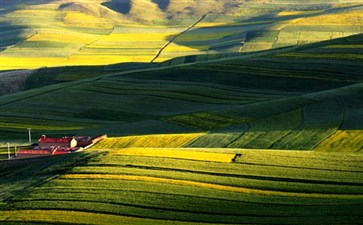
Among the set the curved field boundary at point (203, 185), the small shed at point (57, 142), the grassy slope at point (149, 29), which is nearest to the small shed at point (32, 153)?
the small shed at point (57, 142)

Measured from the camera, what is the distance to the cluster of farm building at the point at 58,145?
4719 centimetres

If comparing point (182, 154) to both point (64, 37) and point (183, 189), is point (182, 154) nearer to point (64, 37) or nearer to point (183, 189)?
point (183, 189)

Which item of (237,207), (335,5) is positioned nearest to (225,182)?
(237,207)

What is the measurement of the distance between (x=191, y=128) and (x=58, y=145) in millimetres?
11030

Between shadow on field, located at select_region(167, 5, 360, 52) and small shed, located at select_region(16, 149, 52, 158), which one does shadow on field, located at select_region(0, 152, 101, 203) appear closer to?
small shed, located at select_region(16, 149, 52, 158)

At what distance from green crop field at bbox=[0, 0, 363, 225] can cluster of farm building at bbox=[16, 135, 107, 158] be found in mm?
1391

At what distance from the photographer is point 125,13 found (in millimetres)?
161875

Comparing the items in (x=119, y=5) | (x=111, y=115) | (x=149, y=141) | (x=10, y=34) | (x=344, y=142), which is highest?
(x=344, y=142)

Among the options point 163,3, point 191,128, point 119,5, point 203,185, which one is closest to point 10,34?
point 119,5

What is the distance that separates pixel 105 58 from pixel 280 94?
158ft

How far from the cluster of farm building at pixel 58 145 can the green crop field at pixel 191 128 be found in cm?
139

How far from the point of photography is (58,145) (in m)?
50.2

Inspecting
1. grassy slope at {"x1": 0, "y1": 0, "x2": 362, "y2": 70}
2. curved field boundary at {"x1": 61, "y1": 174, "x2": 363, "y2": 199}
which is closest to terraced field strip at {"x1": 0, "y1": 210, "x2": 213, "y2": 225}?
curved field boundary at {"x1": 61, "y1": 174, "x2": 363, "y2": 199}

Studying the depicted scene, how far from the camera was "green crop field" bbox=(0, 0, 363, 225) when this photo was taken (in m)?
32.6
